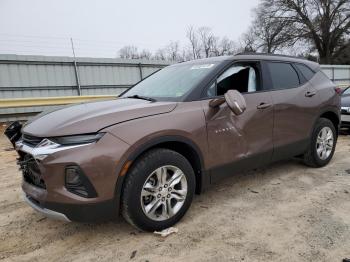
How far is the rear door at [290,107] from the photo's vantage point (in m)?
4.20

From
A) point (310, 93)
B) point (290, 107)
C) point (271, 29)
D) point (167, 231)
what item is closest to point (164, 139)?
point (167, 231)

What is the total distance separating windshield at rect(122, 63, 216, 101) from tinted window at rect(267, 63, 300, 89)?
100 centimetres

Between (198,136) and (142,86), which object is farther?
(142,86)

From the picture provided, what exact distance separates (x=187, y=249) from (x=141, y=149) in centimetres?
95

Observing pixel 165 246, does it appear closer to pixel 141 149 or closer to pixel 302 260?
pixel 141 149

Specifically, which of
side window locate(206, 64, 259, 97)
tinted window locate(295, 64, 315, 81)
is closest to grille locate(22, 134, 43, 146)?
side window locate(206, 64, 259, 97)

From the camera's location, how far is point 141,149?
2912mm

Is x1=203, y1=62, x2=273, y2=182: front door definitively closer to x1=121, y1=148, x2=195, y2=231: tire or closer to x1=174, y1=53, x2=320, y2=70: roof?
x1=174, y1=53, x2=320, y2=70: roof

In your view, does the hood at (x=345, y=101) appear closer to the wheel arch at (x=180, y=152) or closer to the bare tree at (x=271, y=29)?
the wheel arch at (x=180, y=152)

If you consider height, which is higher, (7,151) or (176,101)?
(176,101)

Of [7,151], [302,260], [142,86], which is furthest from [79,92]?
[302,260]

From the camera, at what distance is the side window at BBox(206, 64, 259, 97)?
366 centimetres

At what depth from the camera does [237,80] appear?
3957 mm

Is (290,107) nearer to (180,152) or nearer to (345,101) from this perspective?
(180,152)
